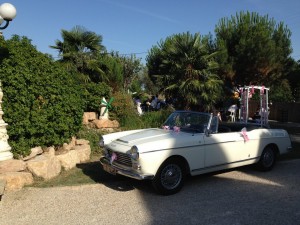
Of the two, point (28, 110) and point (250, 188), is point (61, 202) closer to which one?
point (28, 110)

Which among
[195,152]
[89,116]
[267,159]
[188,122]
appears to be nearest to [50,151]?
[188,122]

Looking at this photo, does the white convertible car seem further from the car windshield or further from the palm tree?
the palm tree

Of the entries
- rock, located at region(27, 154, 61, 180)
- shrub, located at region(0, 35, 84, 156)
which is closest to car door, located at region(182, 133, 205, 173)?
rock, located at region(27, 154, 61, 180)

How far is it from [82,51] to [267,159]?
9010 mm

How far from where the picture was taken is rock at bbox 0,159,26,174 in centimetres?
560

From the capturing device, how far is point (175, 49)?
13.7 m

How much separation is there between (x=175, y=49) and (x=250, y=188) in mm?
8950

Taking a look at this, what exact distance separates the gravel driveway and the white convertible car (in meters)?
0.37

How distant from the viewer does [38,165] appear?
5969mm

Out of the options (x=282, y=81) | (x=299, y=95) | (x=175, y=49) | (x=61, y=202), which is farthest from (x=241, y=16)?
(x=61, y=202)

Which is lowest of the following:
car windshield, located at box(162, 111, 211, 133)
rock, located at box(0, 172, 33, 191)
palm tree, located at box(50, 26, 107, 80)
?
rock, located at box(0, 172, 33, 191)

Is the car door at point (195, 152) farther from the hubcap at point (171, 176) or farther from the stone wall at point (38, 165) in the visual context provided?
the stone wall at point (38, 165)

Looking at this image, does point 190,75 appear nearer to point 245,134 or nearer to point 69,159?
point 245,134

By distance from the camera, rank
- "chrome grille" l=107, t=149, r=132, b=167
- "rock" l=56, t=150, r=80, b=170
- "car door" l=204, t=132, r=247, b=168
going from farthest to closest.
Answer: "rock" l=56, t=150, r=80, b=170 < "car door" l=204, t=132, r=247, b=168 < "chrome grille" l=107, t=149, r=132, b=167
